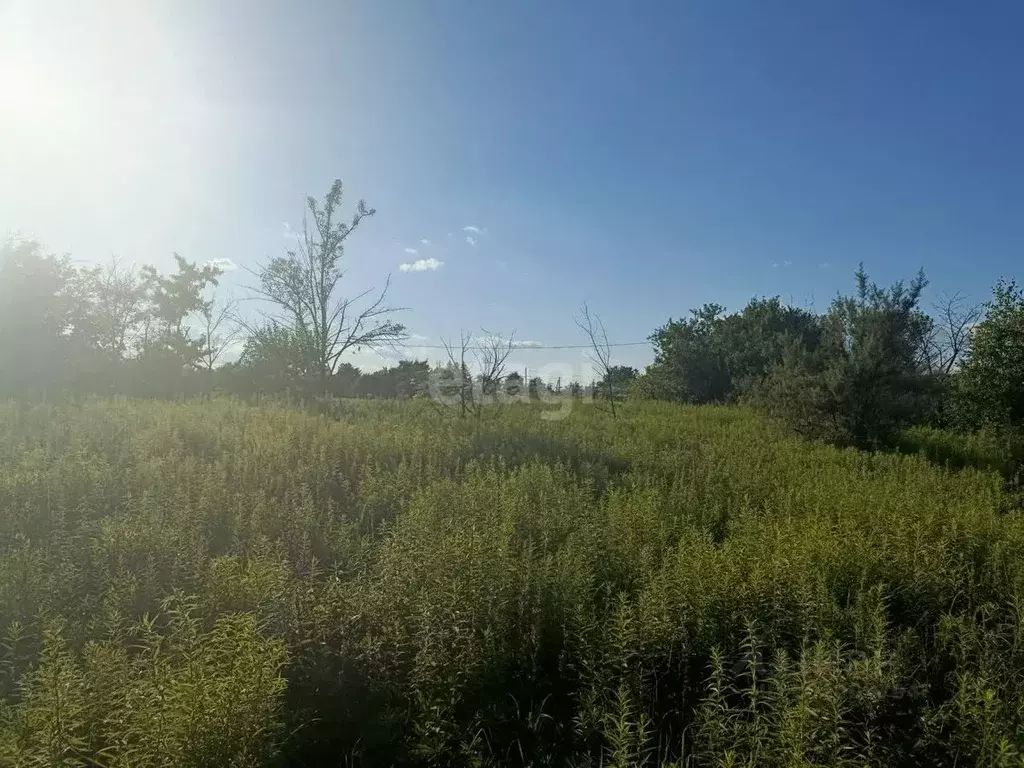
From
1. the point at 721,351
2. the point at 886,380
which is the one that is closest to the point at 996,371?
the point at 886,380

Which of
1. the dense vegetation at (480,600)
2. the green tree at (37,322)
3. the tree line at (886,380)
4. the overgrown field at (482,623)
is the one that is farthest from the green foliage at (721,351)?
the green tree at (37,322)

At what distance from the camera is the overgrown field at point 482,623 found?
2.40 meters

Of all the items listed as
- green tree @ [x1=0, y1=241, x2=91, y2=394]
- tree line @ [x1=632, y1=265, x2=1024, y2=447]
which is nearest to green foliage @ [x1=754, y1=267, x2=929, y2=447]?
tree line @ [x1=632, y1=265, x2=1024, y2=447]

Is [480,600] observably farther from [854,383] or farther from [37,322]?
[37,322]

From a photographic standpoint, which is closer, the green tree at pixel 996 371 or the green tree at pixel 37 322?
the green tree at pixel 996 371

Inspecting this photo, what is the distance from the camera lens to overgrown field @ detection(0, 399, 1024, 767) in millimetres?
2398

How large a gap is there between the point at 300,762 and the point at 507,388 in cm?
1882

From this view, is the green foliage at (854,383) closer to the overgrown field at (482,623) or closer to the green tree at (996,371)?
the green tree at (996,371)

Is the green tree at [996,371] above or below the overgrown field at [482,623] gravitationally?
above

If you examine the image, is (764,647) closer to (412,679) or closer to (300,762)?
(412,679)

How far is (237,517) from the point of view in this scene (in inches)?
202

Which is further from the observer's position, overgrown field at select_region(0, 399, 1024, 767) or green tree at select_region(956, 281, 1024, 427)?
green tree at select_region(956, 281, 1024, 427)

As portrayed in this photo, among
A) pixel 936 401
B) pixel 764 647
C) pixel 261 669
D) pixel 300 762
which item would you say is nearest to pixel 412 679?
pixel 300 762

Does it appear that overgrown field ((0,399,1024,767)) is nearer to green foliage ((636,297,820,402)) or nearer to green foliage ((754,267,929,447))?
green foliage ((754,267,929,447))
